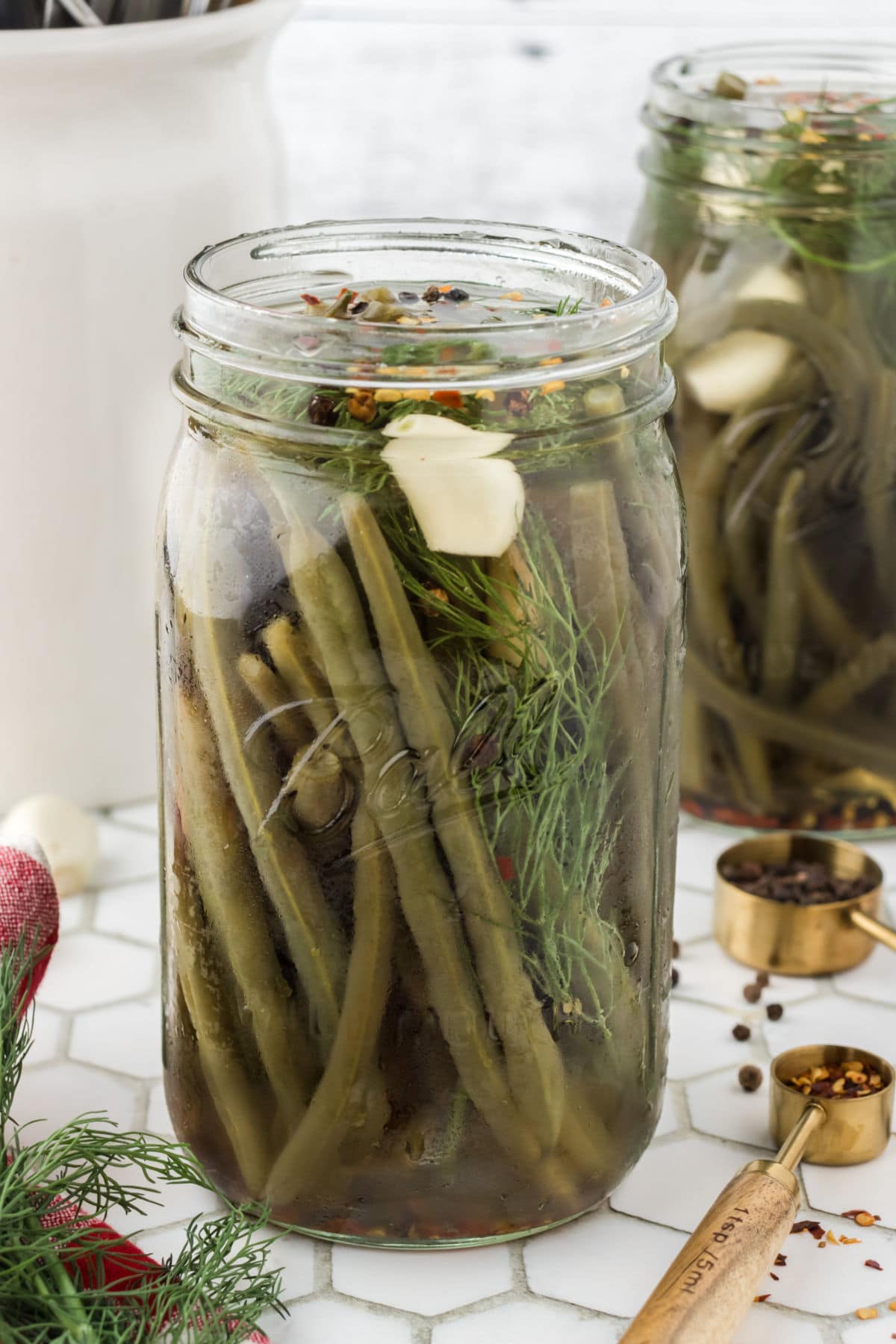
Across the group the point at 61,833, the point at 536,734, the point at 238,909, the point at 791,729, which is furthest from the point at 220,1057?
the point at 791,729

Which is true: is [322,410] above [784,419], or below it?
above

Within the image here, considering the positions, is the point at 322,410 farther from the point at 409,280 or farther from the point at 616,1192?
the point at 616,1192

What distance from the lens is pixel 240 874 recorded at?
60 cm

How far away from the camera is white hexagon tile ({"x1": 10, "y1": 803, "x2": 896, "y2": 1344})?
616 mm

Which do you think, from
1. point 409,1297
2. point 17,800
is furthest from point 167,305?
point 409,1297

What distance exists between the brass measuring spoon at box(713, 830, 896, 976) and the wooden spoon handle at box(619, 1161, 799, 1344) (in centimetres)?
21

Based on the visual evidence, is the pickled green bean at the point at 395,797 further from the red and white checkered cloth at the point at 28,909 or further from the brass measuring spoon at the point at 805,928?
the brass measuring spoon at the point at 805,928

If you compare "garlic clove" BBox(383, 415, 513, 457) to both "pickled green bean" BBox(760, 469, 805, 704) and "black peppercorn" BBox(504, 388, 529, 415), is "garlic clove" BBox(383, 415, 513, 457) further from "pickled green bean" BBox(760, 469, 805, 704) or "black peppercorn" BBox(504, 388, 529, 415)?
"pickled green bean" BBox(760, 469, 805, 704)

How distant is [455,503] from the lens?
549 millimetres

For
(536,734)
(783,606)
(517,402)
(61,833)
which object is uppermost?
(517,402)

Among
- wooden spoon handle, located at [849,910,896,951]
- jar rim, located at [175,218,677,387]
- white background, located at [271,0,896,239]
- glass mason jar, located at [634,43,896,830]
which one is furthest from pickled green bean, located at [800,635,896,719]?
white background, located at [271,0,896,239]

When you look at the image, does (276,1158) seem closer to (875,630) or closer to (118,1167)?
(118,1167)

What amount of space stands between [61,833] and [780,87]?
0.57 m

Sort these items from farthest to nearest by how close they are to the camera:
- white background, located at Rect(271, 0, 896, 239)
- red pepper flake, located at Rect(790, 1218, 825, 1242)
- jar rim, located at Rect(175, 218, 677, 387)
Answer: white background, located at Rect(271, 0, 896, 239), red pepper flake, located at Rect(790, 1218, 825, 1242), jar rim, located at Rect(175, 218, 677, 387)
